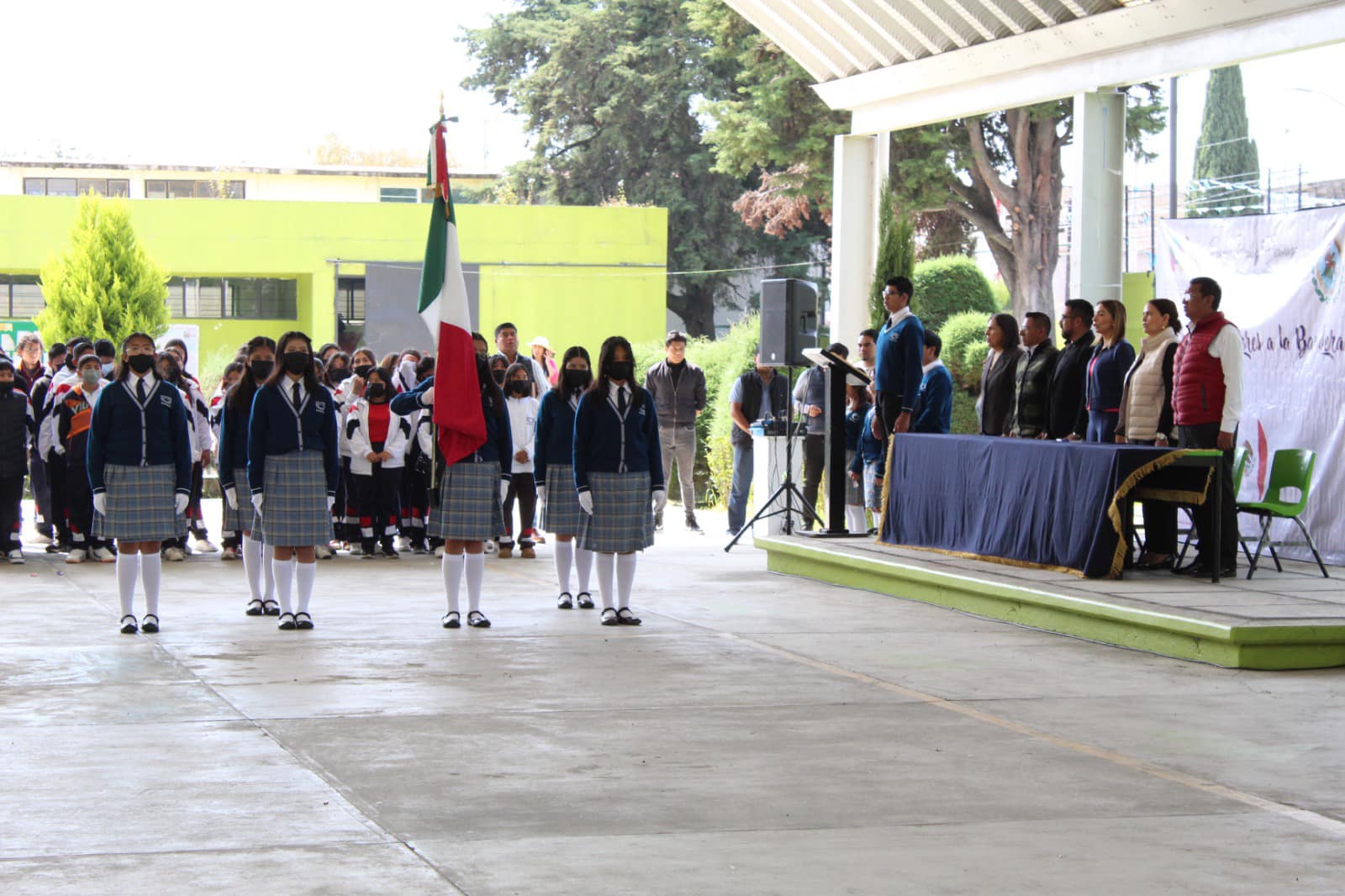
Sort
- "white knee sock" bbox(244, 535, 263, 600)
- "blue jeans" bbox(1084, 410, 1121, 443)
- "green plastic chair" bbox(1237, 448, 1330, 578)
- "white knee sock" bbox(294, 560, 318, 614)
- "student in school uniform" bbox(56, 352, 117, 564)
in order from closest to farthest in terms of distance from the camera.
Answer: "white knee sock" bbox(294, 560, 318, 614), "white knee sock" bbox(244, 535, 263, 600), "green plastic chair" bbox(1237, 448, 1330, 578), "blue jeans" bbox(1084, 410, 1121, 443), "student in school uniform" bbox(56, 352, 117, 564)

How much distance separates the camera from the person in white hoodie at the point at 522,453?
46.4 feet

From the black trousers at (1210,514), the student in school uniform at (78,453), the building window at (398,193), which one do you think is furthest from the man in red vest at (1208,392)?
the building window at (398,193)

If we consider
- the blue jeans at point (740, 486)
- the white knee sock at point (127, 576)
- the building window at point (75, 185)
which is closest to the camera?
the white knee sock at point (127, 576)

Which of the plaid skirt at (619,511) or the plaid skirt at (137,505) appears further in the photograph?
the plaid skirt at (619,511)

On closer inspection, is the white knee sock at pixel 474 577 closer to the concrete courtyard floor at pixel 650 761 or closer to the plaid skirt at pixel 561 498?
the concrete courtyard floor at pixel 650 761

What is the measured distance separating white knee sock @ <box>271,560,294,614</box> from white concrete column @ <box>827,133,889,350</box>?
28.8 feet

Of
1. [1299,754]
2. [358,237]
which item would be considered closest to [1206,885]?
[1299,754]

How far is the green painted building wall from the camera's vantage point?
38781mm

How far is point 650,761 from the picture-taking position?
6.40m

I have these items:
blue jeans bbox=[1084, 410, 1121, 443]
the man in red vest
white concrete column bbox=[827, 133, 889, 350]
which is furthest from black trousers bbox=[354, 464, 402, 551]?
the man in red vest

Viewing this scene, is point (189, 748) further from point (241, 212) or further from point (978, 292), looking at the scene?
point (241, 212)

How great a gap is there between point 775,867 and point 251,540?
20.5ft

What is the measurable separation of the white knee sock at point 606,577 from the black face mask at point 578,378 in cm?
108

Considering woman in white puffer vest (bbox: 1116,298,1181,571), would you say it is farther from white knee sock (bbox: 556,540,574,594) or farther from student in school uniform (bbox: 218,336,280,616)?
student in school uniform (bbox: 218,336,280,616)
